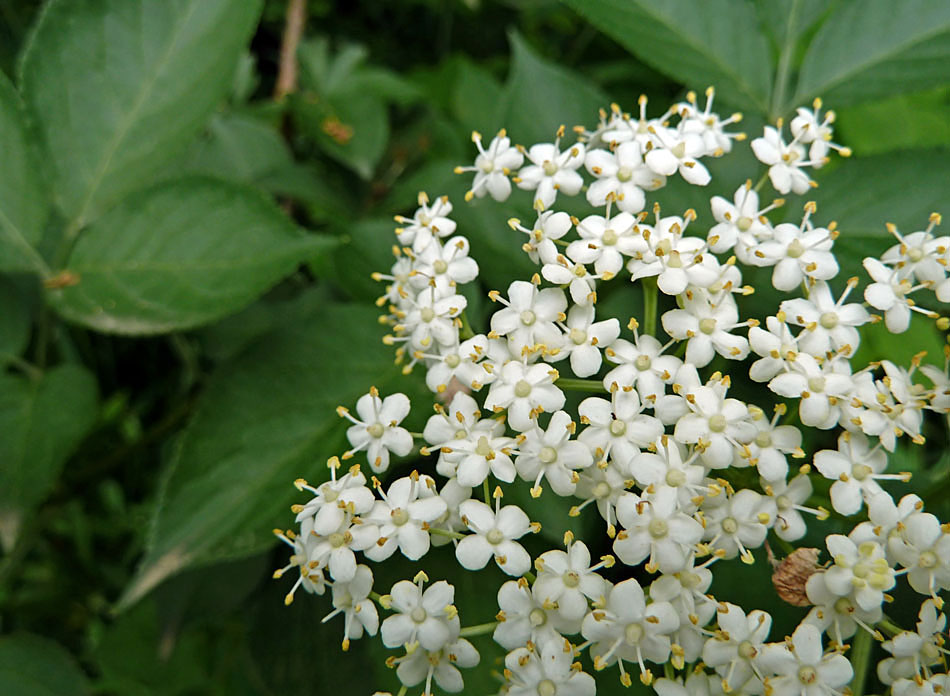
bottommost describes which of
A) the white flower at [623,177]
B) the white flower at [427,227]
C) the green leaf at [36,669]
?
the green leaf at [36,669]

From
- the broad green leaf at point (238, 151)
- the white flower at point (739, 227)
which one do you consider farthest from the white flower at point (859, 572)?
the broad green leaf at point (238, 151)

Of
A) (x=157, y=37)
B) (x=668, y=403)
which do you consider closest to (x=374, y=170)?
(x=157, y=37)

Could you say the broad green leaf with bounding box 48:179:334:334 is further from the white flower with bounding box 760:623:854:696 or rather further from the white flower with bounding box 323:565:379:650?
the white flower with bounding box 760:623:854:696

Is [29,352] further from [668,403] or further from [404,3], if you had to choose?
[404,3]

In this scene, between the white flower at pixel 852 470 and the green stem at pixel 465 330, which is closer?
the white flower at pixel 852 470

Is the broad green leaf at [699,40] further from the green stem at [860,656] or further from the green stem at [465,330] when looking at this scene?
the green stem at [860,656]

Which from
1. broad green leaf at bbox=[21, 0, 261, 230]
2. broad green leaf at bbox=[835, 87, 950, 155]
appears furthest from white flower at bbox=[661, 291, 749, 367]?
broad green leaf at bbox=[835, 87, 950, 155]
